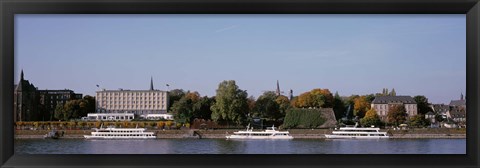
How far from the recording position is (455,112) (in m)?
4.28

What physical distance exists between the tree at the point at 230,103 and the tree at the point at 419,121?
1.79 meters

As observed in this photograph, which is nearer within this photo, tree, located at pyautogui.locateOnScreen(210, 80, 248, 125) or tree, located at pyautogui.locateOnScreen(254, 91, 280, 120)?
tree, located at pyautogui.locateOnScreen(254, 91, 280, 120)

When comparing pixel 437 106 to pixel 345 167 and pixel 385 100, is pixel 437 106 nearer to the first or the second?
pixel 385 100

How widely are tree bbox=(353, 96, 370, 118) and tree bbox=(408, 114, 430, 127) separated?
0.58 m

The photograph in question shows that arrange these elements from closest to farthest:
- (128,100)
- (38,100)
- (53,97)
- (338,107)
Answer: (38,100)
(53,97)
(128,100)
(338,107)

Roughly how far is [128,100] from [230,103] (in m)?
1.22

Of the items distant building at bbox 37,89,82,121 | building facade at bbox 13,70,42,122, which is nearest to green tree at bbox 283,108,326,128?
distant building at bbox 37,89,82,121

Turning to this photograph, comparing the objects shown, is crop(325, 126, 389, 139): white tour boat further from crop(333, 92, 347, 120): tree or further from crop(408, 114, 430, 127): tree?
crop(408, 114, 430, 127): tree

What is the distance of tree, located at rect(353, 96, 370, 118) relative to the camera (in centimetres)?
549

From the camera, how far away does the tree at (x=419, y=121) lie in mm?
→ 5970

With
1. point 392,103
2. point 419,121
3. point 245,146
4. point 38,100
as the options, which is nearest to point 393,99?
point 392,103

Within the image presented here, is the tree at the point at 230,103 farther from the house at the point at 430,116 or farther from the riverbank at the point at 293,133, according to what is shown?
the house at the point at 430,116

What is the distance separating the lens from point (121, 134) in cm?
901

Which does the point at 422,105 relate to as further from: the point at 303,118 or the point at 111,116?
the point at 111,116
